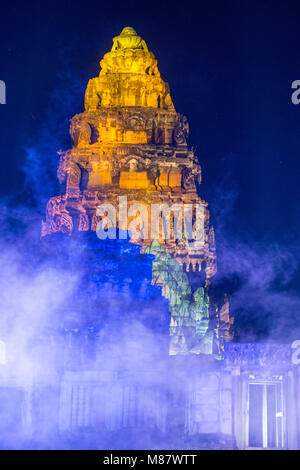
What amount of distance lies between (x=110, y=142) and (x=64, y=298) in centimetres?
1840

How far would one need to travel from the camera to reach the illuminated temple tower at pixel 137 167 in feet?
123

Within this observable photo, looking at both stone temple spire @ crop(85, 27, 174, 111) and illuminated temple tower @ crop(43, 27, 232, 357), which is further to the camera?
stone temple spire @ crop(85, 27, 174, 111)

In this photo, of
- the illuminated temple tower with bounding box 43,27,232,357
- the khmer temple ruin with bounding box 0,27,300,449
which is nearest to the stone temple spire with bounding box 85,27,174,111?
the illuminated temple tower with bounding box 43,27,232,357

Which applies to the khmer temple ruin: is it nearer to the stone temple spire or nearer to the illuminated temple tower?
the illuminated temple tower

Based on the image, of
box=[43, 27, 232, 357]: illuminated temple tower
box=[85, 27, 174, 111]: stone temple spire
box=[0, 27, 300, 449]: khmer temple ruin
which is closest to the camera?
box=[0, 27, 300, 449]: khmer temple ruin

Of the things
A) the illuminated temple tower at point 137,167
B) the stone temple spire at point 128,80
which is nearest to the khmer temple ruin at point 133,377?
the illuminated temple tower at point 137,167

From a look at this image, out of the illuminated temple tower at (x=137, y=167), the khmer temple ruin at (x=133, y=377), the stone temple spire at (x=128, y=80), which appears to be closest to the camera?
the khmer temple ruin at (x=133, y=377)

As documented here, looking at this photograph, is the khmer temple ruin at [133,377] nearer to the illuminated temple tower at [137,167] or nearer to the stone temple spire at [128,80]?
the illuminated temple tower at [137,167]

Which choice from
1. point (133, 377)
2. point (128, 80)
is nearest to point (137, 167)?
point (128, 80)

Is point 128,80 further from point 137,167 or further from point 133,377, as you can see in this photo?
point 133,377

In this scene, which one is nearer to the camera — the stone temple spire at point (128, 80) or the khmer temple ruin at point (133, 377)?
the khmer temple ruin at point (133, 377)

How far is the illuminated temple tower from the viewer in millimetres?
37469

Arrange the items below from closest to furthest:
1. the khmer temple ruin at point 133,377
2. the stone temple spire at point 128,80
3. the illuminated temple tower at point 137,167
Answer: the khmer temple ruin at point 133,377
the illuminated temple tower at point 137,167
the stone temple spire at point 128,80
